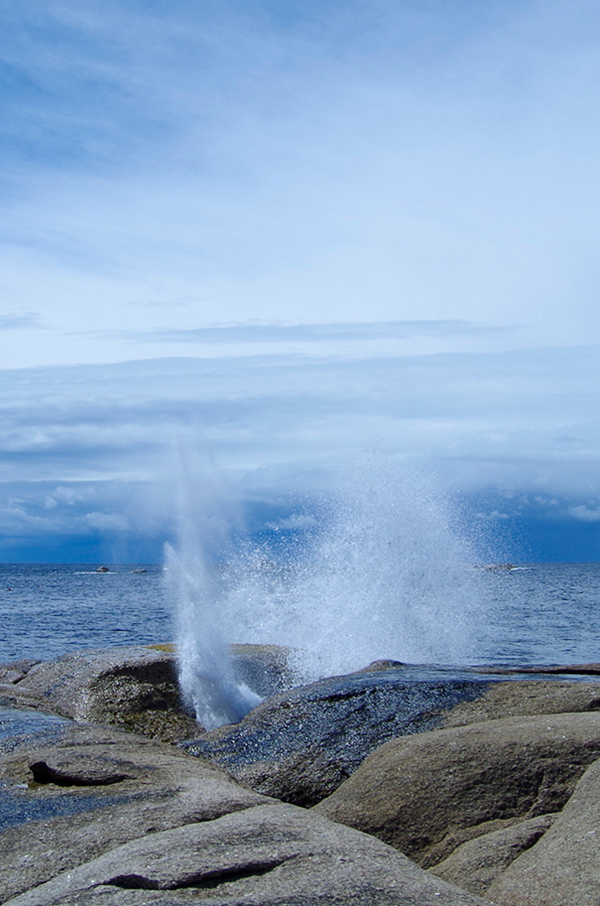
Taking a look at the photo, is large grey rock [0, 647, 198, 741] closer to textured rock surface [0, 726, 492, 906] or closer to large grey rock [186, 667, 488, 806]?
large grey rock [186, 667, 488, 806]

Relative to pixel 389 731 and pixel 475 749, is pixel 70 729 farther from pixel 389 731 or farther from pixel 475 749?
pixel 475 749

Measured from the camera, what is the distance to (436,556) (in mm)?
24250

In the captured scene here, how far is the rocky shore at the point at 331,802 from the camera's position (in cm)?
462

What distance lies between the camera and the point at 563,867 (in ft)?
17.5

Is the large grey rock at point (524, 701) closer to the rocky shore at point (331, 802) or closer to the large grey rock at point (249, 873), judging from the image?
the rocky shore at point (331, 802)

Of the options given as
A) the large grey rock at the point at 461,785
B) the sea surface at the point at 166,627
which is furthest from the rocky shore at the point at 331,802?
the sea surface at the point at 166,627

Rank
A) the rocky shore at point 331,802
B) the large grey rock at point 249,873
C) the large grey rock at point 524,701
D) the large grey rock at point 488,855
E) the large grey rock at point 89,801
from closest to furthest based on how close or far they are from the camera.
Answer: the large grey rock at point 249,873, the rocky shore at point 331,802, the large grey rock at point 89,801, the large grey rock at point 488,855, the large grey rock at point 524,701

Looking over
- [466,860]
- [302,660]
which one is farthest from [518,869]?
[302,660]

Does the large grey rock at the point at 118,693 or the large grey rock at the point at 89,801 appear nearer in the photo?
the large grey rock at the point at 89,801

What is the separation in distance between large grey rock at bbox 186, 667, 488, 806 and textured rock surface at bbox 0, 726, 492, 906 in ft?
6.61

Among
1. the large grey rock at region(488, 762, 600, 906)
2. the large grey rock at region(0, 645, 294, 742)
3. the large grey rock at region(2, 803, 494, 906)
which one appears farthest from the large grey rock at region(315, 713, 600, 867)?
the large grey rock at region(0, 645, 294, 742)

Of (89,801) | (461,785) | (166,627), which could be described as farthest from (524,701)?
(166,627)

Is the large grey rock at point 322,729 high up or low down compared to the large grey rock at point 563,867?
down

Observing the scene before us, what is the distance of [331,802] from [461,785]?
126cm
